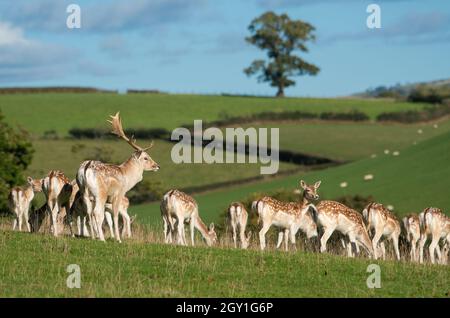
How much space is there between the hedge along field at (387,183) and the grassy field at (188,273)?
2031 cm

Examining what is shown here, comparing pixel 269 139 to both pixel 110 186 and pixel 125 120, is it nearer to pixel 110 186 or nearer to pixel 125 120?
pixel 125 120

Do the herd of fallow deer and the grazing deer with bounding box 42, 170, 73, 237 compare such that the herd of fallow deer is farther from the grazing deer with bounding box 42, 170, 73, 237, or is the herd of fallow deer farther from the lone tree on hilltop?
the lone tree on hilltop

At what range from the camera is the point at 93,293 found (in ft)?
54.0

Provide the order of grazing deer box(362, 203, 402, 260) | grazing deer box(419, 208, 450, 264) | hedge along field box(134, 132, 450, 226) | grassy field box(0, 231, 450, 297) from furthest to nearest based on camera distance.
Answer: hedge along field box(134, 132, 450, 226)
grazing deer box(419, 208, 450, 264)
grazing deer box(362, 203, 402, 260)
grassy field box(0, 231, 450, 297)

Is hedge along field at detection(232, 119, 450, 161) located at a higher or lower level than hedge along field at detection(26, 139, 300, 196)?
higher

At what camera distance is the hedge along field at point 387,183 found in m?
45.2

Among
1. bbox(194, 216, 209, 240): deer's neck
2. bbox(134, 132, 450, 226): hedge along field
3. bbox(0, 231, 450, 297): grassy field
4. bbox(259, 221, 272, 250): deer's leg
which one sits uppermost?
bbox(134, 132, 450, 226): hedge along field

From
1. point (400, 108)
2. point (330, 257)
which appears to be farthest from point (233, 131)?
point (330, 257)

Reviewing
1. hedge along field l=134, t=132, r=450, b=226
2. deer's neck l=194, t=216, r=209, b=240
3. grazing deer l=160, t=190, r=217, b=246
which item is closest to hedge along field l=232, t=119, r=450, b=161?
hedge along field l=134, t=132, r=450, b=226

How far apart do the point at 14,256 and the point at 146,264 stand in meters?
2.68

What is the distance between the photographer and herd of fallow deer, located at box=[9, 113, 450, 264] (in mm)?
23125

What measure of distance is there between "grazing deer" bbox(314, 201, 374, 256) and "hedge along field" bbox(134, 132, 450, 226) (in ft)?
56.7

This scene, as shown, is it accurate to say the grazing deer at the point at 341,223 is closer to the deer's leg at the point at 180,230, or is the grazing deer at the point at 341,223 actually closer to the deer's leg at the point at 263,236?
the deer's leg at the point at 263,236

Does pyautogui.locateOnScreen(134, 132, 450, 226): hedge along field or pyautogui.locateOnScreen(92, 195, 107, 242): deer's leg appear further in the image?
pyautogui.locateOnScreen(134, 132, 450, 226): hedge along field
